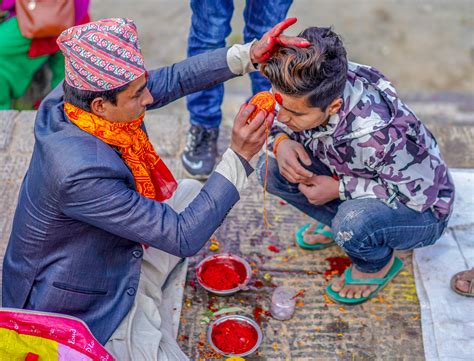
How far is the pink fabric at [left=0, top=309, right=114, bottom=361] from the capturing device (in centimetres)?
244

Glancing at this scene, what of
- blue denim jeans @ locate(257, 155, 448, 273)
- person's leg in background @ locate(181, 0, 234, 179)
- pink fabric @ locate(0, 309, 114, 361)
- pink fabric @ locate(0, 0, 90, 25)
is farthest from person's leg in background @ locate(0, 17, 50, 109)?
pink fabric @ locate(0, 309, 114, 361)

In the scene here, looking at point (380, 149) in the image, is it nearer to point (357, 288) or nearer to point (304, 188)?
point (304, 188)

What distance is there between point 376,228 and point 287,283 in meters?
0.64

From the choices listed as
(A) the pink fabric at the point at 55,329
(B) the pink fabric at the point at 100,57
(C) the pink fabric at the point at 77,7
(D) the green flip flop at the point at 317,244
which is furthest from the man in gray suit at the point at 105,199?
(C) the pink fabric at the point at 77,7

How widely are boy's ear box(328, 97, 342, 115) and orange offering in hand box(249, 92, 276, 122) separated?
0.93ft

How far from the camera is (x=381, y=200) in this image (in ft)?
10.0

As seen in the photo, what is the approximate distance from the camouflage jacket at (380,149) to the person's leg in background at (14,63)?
2.78m

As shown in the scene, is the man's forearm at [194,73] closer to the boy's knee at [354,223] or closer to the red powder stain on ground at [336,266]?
the boy's knee at [354,223]

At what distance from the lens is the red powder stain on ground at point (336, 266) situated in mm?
3473

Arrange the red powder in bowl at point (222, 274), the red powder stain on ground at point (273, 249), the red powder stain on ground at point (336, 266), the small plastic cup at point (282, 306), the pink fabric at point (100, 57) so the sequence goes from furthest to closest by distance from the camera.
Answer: the red powder stain on ground at point (273, 249) < the red powder stain on ground at point (336, 266) < the red powder in bowl at point (222, 274) < the small plastic cup at point (282, 306) < the pink fabric at point (100, 57)

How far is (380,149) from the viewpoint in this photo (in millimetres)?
2859

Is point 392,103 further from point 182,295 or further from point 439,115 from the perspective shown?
point 439,115

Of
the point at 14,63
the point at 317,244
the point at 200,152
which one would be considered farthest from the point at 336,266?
the point at 14,63

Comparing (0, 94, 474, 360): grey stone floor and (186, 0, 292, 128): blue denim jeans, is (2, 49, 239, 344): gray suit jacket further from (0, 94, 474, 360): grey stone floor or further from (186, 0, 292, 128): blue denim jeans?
(186, 0, 292, 128): blue denim jeans
